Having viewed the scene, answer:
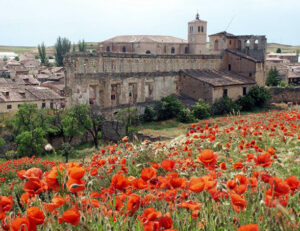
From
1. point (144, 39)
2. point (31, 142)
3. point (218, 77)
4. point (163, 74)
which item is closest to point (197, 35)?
point (144, 39)

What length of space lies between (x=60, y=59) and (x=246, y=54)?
4950 centimetres

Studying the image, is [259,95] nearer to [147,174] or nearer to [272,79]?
[272,79]

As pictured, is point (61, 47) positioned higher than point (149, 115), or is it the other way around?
point (61, 47)

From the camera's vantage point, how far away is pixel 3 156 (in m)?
22.7

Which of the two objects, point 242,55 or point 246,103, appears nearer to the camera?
point 246,103

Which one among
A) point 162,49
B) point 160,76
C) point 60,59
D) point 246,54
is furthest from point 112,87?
point 60,59

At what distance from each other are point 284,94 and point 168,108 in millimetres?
13566

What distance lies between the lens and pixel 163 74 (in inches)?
1221

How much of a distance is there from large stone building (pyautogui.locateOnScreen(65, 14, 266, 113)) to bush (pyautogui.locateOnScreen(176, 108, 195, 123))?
11.0 feet

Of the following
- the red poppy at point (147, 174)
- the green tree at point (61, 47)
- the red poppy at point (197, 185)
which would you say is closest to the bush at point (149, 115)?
the red poppy at point (147, 174)

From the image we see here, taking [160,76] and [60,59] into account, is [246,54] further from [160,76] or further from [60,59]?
[60,59]

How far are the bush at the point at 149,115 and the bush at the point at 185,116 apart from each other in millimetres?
1942

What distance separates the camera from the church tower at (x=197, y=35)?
4750cm

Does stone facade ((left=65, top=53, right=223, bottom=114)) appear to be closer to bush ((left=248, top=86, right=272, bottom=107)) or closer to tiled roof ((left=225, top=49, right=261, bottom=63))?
tiled roof ((left=225, top=49, right=261, bottom=63))
